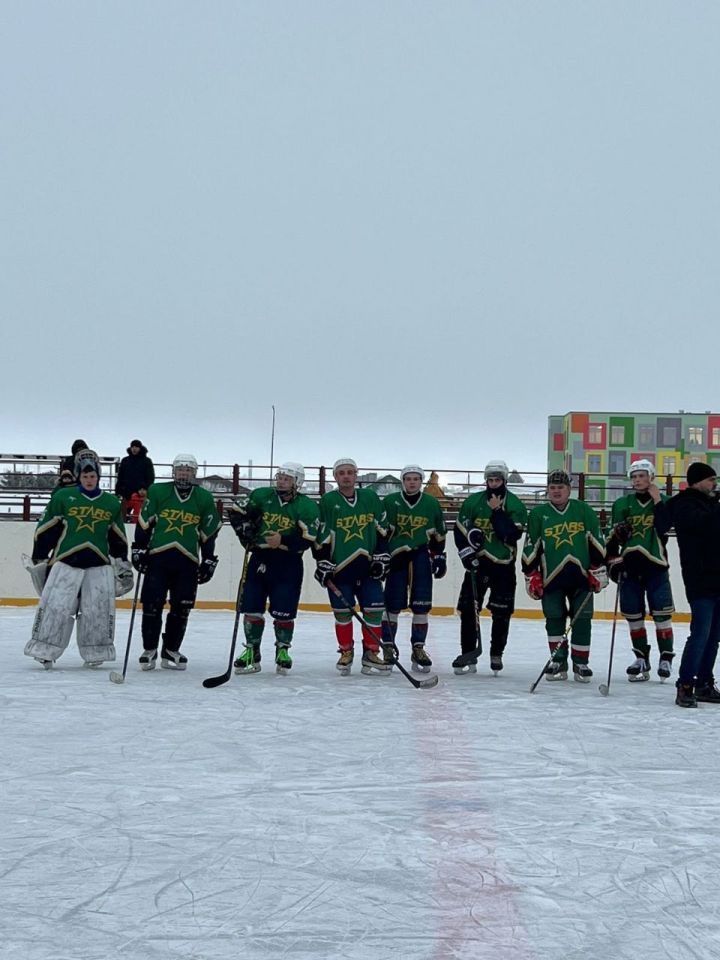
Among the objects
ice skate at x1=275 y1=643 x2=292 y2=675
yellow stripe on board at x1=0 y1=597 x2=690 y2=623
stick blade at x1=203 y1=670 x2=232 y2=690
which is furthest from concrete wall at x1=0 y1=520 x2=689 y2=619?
stick blade at x1=203 y1=670 x2=232 y2=690

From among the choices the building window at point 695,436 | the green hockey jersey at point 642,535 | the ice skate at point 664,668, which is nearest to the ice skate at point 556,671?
the ice skate at point 664,668

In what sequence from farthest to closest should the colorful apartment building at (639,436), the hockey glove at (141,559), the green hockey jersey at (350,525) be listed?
the colorful apartment building at (639,436) → the hockey glove at (141,559) → the green hockey jersey at (350,525)

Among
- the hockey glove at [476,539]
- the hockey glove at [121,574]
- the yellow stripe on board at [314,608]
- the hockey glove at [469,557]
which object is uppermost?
the hockey glove at [476,539]

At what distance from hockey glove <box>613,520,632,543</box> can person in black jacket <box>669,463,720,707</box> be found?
5.15 feet

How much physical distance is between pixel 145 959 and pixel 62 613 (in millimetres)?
6064

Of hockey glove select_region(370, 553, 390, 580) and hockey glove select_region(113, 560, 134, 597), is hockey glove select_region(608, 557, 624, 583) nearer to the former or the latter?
hockey glove select_region(370, 553, 390, 580)

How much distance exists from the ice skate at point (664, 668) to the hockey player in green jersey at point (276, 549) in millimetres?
2545

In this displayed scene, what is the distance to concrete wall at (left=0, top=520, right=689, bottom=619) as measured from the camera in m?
15.3

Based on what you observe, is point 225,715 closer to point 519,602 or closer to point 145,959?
point 145,959

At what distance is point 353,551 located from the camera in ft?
28.3

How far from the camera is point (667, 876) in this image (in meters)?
3.60

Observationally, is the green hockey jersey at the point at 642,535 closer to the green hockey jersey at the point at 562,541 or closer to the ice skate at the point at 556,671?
the green hockey jersey at the point at 562,541

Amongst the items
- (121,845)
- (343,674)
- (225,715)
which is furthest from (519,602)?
(121,845)

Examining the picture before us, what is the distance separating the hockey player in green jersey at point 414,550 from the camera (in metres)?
8.84
